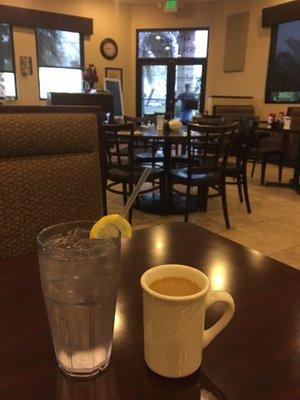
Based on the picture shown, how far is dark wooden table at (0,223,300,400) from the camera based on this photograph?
1.46 feet

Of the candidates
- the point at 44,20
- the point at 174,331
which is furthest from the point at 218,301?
the point at 44,20

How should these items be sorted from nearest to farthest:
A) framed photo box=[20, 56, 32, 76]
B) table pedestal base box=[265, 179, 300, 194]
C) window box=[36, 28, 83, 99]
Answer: table pedestal base box=[265, 179, 300, 194] → framed photo box=[20, 56, 32, 76] → window box=[36, 28, 83, 99]

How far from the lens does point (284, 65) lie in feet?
21.0

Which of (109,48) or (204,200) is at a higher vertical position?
(109,48)

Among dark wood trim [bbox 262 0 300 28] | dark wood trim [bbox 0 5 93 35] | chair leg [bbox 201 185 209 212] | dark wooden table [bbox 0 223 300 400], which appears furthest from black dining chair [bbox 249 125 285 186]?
dark wood trim [bbox 0 5 93 35]

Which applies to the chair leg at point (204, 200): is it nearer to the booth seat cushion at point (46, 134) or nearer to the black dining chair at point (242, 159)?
the black dining chair at point (242, 159)

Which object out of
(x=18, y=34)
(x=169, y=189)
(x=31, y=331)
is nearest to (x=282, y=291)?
(x=31, y=331)

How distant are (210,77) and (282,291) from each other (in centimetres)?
766

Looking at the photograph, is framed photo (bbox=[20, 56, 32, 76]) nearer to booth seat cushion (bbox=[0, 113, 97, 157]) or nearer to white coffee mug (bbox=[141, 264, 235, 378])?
booth seat cushion (bbox=[0, 113, 97, 157])

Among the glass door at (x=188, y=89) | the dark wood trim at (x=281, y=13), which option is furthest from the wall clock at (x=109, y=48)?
the dark wood trim at (x=281, y=13)

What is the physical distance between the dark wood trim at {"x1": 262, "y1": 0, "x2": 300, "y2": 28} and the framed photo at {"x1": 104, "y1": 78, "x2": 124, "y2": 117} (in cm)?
324

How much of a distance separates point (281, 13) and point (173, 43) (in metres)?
2.49

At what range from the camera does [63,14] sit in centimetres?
697

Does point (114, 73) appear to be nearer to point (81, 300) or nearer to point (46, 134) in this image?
point (46, 134)
